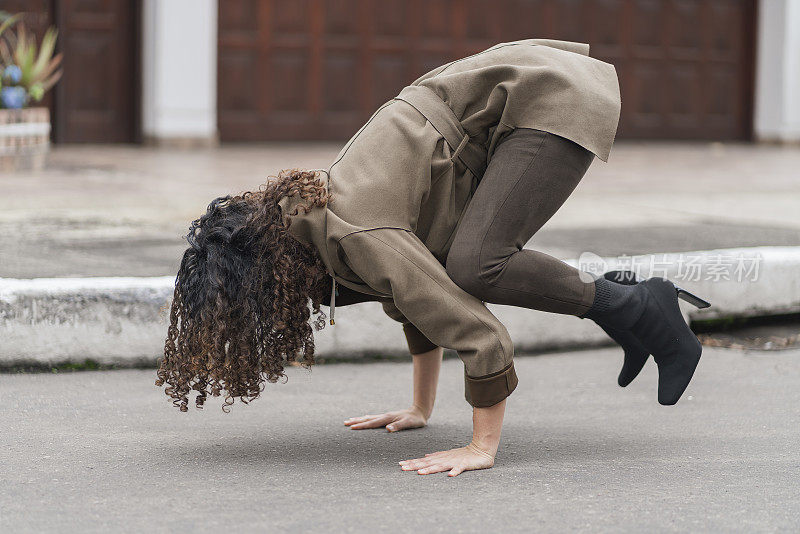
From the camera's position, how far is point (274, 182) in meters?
3.12

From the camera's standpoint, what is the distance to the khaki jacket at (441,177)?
2984mm

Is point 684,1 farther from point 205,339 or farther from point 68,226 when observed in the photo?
point 205,339

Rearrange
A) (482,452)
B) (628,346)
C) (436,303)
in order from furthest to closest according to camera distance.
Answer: (628,346)
(482,452)
(436,303)


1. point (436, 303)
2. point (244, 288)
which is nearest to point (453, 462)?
point (436, 303)

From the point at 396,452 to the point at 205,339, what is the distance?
64 centimetres

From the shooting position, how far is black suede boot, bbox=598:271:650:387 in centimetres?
343

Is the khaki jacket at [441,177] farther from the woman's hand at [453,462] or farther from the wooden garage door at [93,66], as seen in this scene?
the wooden garage door at [93,66]

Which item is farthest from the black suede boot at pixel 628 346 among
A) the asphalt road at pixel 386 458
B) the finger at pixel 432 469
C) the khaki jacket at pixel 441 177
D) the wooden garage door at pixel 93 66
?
the wooden garage door at pixel 93 66

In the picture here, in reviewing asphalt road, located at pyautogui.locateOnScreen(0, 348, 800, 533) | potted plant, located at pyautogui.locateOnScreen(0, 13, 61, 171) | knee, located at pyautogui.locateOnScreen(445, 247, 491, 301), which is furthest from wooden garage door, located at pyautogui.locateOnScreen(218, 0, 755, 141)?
knee, located at pyautogui.locateOnScreen(445, 247, 491, 301)

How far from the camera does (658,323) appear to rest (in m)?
3.30

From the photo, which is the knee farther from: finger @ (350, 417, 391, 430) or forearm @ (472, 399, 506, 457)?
finger @ (350, 417, 391, 430)

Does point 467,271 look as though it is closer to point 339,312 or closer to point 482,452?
point 482,452

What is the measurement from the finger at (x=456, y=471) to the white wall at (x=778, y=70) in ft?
37.1

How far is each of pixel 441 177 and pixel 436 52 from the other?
29.8 feet
